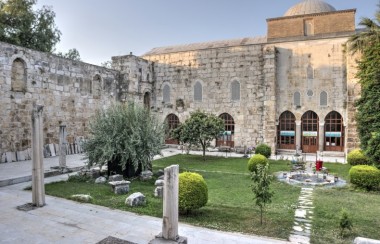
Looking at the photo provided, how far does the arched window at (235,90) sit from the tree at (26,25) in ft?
56.9

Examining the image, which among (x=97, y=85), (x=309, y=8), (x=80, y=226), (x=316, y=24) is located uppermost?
(x=309, y=8)

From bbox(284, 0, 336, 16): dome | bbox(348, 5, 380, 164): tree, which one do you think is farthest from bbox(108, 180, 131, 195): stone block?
bbox(284, 0, 336, 16): dome

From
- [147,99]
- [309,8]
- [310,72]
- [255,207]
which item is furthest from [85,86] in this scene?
[309,8]

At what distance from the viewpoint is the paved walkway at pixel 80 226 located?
5.57m

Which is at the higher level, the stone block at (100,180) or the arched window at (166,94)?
the arched window at (166,94)

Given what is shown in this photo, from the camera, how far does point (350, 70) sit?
18828mm

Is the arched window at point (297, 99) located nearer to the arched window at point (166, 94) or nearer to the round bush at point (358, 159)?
the round bush at point (358, 159)

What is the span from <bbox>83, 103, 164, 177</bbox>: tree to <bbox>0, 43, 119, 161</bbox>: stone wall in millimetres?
5576

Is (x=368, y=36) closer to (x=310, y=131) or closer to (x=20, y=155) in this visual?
(x=310, y=131)

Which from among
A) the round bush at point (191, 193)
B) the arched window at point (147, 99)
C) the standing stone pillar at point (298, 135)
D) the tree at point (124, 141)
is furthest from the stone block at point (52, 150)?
the standing stone pillar at point (298, 135)

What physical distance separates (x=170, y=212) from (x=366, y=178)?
8.03 meters

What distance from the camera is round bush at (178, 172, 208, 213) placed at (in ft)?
22.6

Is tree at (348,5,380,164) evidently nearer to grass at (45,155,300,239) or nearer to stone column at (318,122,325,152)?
stone column at (318,122,325,152)

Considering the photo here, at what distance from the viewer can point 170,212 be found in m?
5.13
